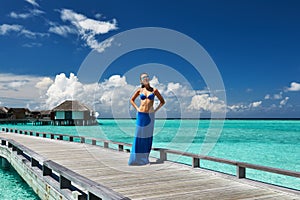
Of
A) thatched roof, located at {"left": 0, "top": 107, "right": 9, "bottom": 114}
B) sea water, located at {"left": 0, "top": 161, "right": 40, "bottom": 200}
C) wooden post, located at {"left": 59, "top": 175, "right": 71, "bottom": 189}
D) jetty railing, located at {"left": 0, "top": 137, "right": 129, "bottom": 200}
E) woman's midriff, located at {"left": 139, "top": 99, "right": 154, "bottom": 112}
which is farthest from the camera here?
thatched roof, located at {"left": 0, "top": 107, "right": 9, "bottom": 114}

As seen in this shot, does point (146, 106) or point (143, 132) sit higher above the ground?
point (146, 106)

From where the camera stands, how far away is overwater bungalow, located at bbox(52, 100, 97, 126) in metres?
62.5

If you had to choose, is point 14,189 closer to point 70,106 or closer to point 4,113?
point 70,106

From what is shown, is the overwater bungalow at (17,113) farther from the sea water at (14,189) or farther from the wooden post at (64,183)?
the wooden post at (64,183)

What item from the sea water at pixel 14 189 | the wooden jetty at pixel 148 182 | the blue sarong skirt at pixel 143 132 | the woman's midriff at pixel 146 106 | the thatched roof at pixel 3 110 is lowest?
the sea water at pixel 14 189

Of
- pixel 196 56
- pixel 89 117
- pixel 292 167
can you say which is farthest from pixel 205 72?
pixel 89 117

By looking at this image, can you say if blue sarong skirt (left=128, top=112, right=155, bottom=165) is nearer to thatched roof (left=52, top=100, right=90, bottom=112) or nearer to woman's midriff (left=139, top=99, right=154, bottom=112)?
woman's midriff (left=139, top=99, right=154, bottom=112)

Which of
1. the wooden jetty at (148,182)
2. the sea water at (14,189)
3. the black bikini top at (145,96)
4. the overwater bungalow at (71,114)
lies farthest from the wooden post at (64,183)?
the overwater bungalow at (71,114)

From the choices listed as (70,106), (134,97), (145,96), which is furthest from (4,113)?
(145,96)

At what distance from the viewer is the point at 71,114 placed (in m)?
65.3

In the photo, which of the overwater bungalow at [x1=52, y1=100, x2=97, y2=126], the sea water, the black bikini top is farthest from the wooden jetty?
the overwater bungalow at [x1=52, y1=100, x2=97, y2=126]

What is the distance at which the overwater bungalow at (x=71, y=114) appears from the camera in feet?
205

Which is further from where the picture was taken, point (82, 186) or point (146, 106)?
point (146, 106)

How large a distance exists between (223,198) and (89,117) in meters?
65.4
